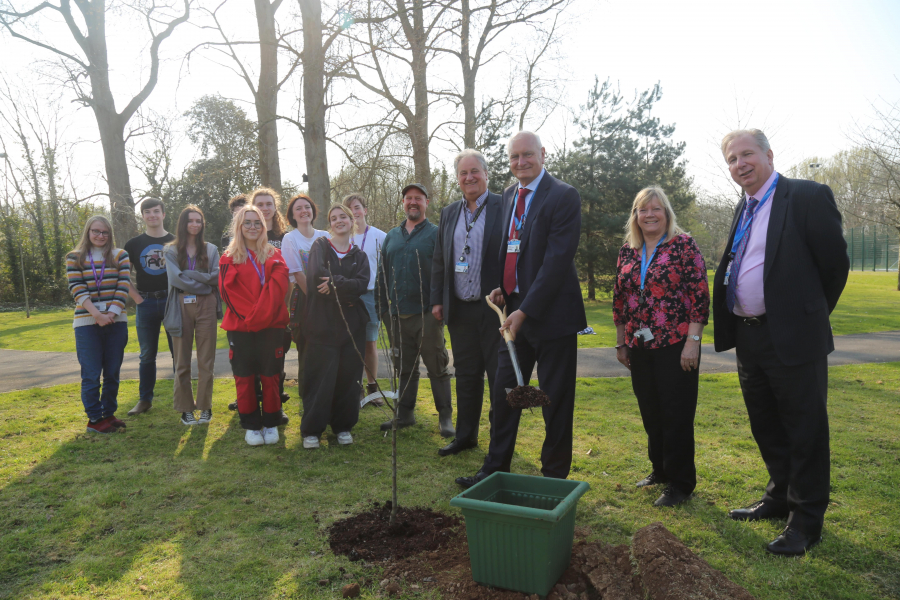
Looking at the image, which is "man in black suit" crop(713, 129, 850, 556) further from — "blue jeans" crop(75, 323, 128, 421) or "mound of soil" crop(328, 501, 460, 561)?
"blue jeans" crop(75, 323, 128, 421)

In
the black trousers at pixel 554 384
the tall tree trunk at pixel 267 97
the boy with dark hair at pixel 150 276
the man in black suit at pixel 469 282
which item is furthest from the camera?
the tall tree trunk at pixel 267 97

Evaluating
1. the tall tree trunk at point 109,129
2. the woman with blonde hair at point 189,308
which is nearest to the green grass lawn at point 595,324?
the tall tree trunk at point 109,129

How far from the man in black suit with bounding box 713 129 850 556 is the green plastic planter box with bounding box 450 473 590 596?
1.30 meters

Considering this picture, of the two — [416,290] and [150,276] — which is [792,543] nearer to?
[416,290]

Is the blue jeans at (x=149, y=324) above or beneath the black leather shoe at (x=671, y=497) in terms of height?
above

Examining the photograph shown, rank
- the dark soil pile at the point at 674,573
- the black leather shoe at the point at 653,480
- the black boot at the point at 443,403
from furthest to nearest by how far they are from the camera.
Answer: the black boot at the point at 443,403 < the black leather shoe at the point at 653,480 < the dark soil pile at the point at 674,573

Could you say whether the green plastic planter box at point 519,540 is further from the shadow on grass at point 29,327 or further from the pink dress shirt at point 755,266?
the shadow on grass at point 29,327

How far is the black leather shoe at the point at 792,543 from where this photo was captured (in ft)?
9.55

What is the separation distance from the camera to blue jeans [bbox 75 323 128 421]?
5.30 meters

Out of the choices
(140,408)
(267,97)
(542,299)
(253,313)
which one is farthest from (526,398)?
(267,97)

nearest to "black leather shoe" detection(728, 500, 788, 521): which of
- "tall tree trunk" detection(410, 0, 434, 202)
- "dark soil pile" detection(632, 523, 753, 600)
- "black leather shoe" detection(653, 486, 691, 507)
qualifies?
"black leather shoe" detection(653, 486, 691, 507)

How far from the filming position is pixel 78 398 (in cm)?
697

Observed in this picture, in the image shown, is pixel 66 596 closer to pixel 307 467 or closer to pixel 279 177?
pixel 307 467

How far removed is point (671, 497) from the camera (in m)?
3.60
